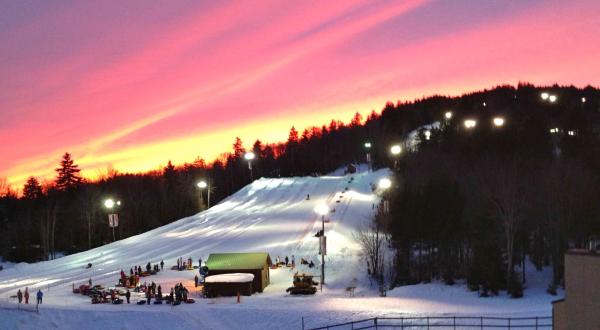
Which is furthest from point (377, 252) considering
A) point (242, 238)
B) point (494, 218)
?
point (242, 238)

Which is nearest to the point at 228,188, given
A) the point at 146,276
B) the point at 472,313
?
the point at 146,276

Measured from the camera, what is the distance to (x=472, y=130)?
72.1 m

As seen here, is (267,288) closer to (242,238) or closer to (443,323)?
(443,323)

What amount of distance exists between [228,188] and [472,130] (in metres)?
78.2

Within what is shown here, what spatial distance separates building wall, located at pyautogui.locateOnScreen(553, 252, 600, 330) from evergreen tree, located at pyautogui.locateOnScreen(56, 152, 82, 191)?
10205 centimetres

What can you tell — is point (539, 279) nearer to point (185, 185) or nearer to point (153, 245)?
point (153, 245)

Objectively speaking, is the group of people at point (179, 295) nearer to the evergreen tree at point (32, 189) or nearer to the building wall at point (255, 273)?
the building wall at point (255, 273)

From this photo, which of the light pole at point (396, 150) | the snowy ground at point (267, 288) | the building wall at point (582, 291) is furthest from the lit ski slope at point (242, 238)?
the building wall at point (582, 291)

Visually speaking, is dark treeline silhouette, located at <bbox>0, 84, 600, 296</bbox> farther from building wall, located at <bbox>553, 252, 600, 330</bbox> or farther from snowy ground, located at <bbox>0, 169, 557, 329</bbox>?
building wall, located at <bbox>553, 252, 600, 330</bbox>

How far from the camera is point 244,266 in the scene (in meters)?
41.3

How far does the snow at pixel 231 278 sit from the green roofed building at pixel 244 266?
1.23m

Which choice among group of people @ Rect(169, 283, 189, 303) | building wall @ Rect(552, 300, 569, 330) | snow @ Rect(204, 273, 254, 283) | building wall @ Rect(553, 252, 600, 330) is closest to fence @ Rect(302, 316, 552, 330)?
building wall @ Rect(552, 300, 569, 330)

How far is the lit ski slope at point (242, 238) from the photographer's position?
4831cm

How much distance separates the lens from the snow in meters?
38.2
